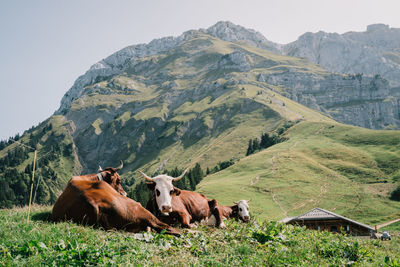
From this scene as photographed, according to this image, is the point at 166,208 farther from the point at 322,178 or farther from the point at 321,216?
the point at 322,178

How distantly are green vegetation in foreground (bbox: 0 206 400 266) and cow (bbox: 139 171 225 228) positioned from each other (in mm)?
1224

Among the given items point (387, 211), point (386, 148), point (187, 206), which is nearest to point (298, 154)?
point (386, 148)

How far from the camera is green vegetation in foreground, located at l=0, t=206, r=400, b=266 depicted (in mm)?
6336

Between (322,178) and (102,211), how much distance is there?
117 metres

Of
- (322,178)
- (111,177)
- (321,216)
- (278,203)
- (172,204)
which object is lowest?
(322,178)

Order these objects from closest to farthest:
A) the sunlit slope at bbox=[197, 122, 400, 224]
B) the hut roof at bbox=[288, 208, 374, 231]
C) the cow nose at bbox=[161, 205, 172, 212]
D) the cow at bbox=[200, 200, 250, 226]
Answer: the cow nose at bbox=[161, 205, 172, 212]
the cow at bbox=[200, 200, 250, 226]
the hut roof at bbox=[288, 208, 374, 231]
the sunlit slope at bbox=[197, 122, 400, 224]

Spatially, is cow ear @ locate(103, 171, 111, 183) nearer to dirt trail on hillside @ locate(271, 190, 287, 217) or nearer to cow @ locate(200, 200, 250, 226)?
cow @ locate(200, 200, 250, 226)

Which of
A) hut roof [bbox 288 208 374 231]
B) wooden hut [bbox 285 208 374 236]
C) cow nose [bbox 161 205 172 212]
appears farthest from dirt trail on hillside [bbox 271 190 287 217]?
cow nose [bbox 161 205 172 212]

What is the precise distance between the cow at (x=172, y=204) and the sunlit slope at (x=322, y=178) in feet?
203

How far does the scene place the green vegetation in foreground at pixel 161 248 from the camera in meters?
6.34

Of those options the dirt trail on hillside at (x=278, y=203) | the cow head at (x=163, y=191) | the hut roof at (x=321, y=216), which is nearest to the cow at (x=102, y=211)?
the cow head at (x=163, y=191)

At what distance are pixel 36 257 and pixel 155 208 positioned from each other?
5.85m

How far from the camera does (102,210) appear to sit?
938 cm

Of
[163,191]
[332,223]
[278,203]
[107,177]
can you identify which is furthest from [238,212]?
→ [278,203]
